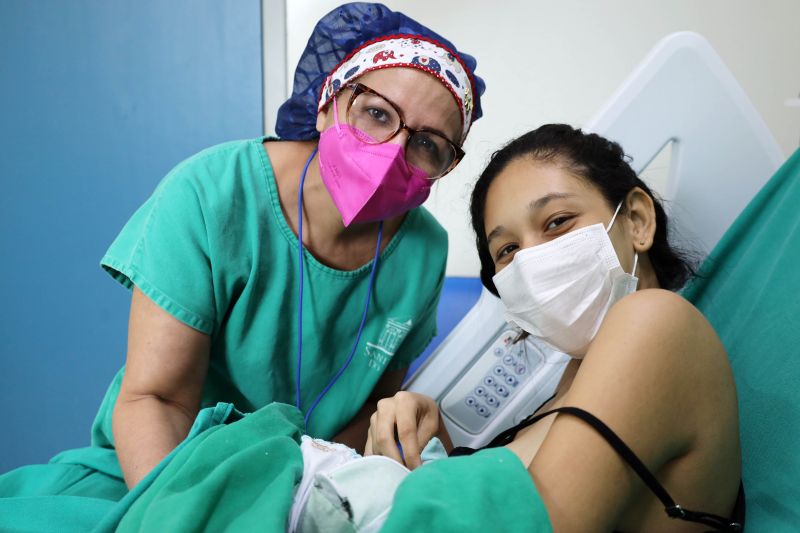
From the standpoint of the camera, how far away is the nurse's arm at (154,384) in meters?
0.93

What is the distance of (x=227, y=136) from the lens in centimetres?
198

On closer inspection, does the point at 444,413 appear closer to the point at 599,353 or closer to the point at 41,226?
the point at 599,353

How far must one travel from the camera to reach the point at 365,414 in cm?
132

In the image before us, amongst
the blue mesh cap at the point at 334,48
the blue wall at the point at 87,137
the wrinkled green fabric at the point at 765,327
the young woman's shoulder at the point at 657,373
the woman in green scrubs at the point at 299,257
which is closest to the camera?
the young woman's shoulder at the point at 657,373

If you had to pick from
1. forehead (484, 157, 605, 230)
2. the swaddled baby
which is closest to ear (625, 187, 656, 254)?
forehead (484, 157, 605, 230)

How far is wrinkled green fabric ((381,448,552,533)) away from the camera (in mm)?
489

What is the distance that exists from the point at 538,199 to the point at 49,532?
794 mm

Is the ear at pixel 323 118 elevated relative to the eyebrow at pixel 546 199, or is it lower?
elevated

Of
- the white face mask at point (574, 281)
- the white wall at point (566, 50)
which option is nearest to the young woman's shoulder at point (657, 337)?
the white face mask at point (574, 281)

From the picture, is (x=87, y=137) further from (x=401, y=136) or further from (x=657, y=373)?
(x=657, y=373)

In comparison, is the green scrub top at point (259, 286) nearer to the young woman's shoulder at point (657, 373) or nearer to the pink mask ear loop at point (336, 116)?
the pink mask ear loop at point (336, 116)

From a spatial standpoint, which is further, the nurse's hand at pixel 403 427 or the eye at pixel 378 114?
the eye at pixel 378 114

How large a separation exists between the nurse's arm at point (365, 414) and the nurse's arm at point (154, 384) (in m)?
0.38

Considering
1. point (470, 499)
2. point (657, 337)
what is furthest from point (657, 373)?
point (470, 499)
